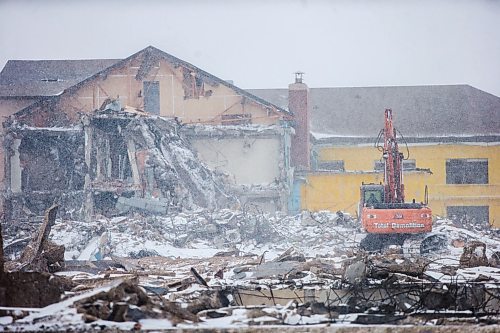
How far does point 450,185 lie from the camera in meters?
11.0

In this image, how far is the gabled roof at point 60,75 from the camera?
9.67m

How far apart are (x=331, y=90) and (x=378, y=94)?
1065 millimetres

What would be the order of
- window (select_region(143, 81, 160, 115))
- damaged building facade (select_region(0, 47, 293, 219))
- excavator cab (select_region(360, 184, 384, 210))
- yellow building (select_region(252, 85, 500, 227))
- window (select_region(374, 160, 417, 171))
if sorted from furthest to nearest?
window (select_region(374, 160, 417, 171)) → window (select_region(143, 81, 160, 115)) → yellow building (select_region(252, 85, 500, 227)) → damaged building facade (select_region(0, 47, 293, 219)) → excavator cab (select_region(360, 184, 384, 210))

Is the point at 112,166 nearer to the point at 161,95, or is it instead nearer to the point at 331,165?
the point at 161,95

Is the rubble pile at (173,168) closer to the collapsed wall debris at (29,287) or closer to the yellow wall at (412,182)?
the yellow wall at (412,182)

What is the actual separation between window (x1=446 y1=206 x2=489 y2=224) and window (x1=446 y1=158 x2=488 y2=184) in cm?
42

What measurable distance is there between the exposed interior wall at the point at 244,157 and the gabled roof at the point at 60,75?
72 cm

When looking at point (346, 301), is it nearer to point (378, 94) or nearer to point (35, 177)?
point (35, 177)

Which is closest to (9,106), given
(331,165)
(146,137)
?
(146,137)

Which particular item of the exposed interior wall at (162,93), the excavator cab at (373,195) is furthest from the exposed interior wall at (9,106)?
the excavator cab at (373,195)

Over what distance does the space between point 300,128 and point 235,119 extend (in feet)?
4.37

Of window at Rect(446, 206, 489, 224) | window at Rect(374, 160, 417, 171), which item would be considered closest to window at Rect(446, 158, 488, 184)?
window at Rect(446, 206, 489, 224)

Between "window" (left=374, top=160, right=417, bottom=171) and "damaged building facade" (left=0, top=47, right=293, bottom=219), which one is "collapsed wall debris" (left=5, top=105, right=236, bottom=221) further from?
"window" (left=374, top=160, right=417, bottom=171)

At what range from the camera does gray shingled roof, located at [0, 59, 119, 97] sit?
9484 millimetres
